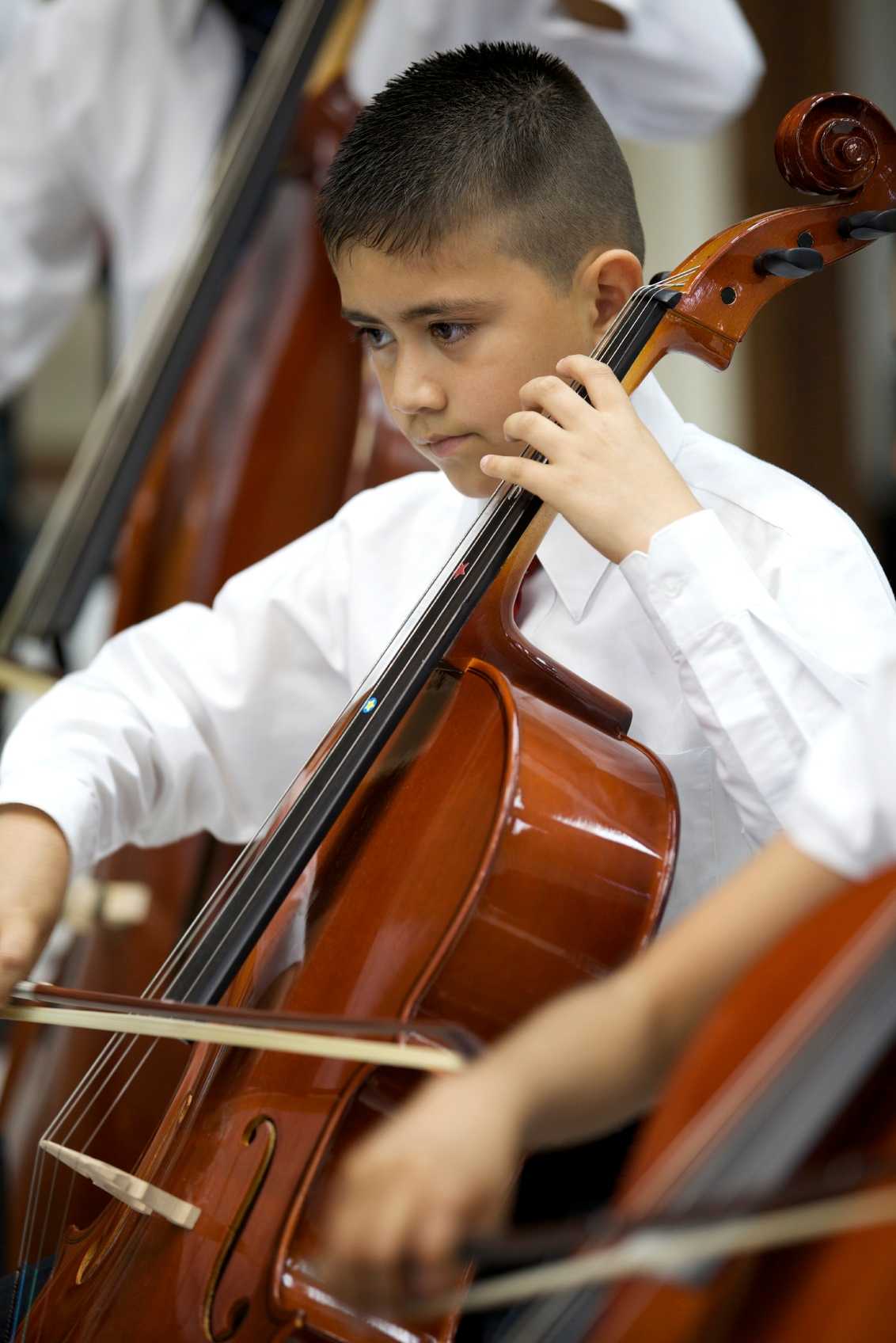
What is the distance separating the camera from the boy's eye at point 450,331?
0.80 m

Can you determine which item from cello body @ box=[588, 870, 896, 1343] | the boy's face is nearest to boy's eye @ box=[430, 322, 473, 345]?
the boy's face

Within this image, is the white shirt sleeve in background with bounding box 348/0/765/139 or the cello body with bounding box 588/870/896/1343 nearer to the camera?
the cello body with bounding box 588/870/896/1343

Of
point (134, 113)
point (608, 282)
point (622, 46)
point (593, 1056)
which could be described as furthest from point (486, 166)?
point (134, 113)

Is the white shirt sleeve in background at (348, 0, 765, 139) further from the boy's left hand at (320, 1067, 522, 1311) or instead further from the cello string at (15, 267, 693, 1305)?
the boy's left hand at (320, 1067, 522, 1311)

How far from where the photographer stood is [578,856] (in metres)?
0.65

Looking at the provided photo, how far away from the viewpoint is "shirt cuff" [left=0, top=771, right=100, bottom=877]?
84cm

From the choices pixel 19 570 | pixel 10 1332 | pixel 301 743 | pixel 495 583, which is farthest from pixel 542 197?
pixel 19 570

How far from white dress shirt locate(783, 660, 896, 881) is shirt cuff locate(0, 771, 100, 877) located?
481 millimetres

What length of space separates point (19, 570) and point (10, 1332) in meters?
1.62

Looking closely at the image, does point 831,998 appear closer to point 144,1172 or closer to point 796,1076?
point 796,1076

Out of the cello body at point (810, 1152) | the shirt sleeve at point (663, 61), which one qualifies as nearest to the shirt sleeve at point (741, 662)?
the cello body at point (810, 1152)

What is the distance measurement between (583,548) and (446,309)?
0.16 meters

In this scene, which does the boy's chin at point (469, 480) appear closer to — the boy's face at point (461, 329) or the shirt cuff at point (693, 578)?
the boy's face at point (461, 329)

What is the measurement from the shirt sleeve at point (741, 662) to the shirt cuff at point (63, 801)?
0.36 metres
